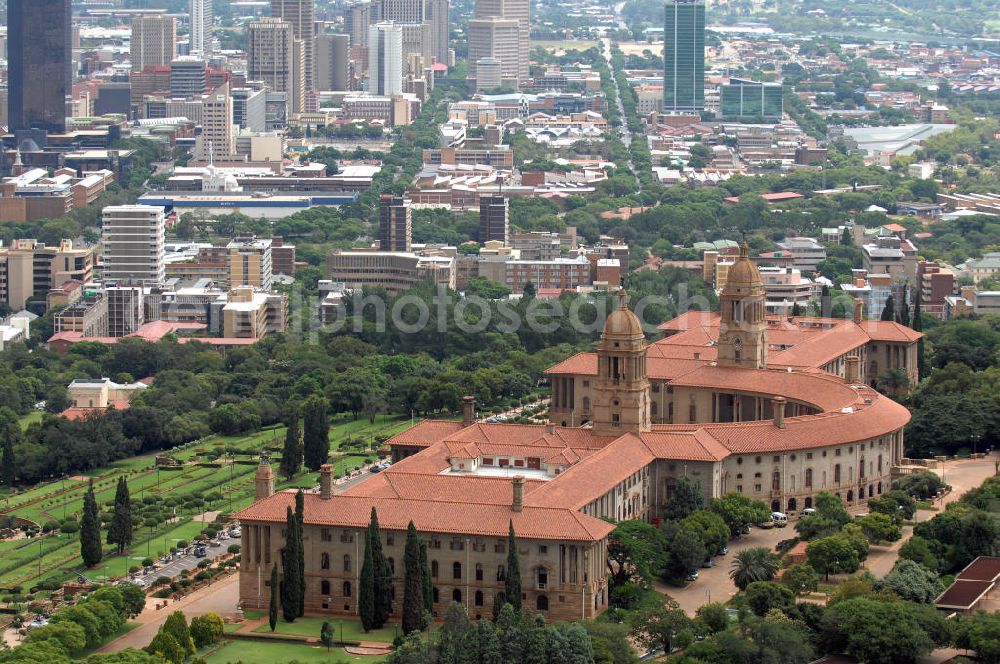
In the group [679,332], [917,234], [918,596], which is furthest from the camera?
[917,234]

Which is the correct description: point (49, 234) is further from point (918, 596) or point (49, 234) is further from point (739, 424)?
point (918, 596)

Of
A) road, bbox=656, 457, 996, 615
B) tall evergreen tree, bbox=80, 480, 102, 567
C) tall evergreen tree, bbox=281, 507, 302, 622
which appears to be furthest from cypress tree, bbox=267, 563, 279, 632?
road, bbox=656, 457, 996, 615

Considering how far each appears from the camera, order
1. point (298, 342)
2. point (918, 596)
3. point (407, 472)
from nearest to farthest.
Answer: point (918, 596), point (407, 472), point (298, 342)

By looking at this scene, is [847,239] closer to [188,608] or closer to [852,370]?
[852,370]

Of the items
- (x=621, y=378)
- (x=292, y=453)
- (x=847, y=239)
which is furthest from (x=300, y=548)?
(x=847, y=239)

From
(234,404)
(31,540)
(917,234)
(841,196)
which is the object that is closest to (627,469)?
(31,540)

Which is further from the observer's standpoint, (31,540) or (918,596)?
(31,540)

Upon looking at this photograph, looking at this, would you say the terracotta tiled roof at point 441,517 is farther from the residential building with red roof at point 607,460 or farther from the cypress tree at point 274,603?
the cypress tree at point 274,603

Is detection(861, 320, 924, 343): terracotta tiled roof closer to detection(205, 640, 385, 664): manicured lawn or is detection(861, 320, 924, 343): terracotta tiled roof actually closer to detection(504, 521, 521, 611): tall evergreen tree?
detection(504, 521, 521, 611): tall evergreen tree
